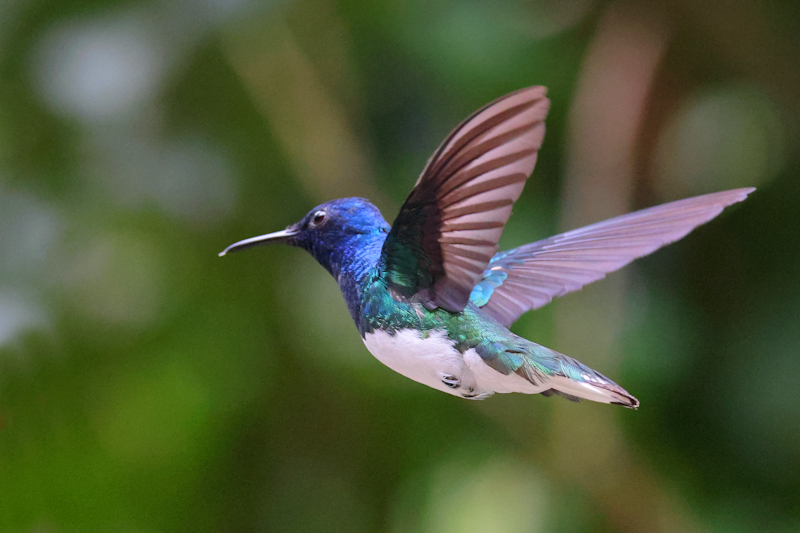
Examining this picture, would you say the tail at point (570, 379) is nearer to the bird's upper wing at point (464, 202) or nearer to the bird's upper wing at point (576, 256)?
the bird's upper wing at point (464, 202)

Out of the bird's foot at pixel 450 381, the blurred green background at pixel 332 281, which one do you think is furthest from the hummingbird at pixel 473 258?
the blurred green background at pixel 332 281

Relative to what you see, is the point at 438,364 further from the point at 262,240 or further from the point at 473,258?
the point at 262,240

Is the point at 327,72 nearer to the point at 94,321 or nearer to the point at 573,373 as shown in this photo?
the point at 94,321

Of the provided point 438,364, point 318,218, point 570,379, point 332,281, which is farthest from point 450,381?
point 332,281

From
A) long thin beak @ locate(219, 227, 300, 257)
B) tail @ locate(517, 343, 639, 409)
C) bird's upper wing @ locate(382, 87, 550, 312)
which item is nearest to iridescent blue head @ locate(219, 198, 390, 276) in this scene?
long thin beak @ locate(219, 227, 300, 257)

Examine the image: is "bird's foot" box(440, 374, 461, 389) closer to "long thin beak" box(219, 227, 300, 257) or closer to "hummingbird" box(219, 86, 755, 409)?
"hummingbird" box(219, 86, 755, 409)
